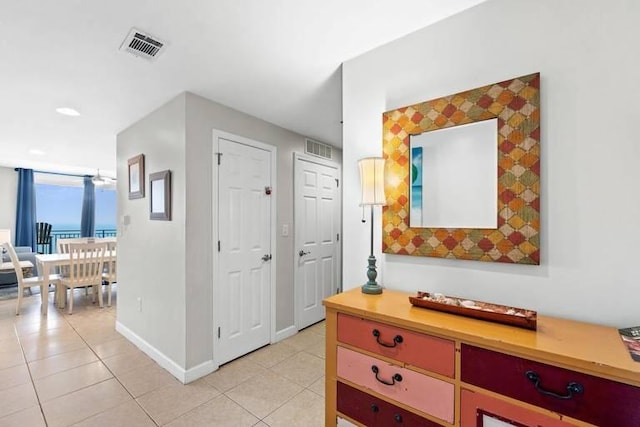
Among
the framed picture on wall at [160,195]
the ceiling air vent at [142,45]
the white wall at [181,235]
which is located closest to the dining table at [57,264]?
the white wall at [181,235]

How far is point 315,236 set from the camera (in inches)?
144

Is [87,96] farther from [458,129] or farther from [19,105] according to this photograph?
Result: [458,129]

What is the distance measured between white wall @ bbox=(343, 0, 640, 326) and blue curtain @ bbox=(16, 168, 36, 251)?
26.6 feet

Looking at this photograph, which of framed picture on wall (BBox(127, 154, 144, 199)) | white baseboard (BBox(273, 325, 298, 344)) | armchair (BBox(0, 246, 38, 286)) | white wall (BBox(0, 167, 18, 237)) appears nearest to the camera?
framed picture on wall (BBox(127, 154, 144, 199))

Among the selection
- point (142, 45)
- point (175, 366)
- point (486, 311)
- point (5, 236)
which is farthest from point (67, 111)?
point (5, 236)

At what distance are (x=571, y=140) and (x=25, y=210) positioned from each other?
28.5 feet

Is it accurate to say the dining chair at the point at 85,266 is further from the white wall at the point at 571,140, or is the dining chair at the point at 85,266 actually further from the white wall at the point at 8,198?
the white wall at the point at 571,140

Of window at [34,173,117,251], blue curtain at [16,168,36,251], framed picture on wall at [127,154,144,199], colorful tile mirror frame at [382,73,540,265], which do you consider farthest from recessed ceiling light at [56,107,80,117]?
blue curtain at [16,168,36,251]

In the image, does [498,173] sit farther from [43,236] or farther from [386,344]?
[43,236]

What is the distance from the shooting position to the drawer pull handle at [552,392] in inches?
33.8

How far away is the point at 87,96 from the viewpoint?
246cm

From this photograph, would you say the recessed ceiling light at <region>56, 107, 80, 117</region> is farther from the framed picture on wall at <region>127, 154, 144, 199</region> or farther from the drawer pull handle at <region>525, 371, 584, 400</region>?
the drawer pull handle at <region>525, 371, 584, 400</region>

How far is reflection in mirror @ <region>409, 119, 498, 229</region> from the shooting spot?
1379 millimetres

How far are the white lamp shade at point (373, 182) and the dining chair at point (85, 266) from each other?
440 centimetres
